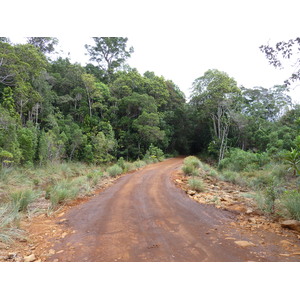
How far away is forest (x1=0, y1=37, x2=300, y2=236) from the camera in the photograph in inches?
426

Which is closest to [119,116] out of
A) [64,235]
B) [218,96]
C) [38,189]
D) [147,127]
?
[147,127]

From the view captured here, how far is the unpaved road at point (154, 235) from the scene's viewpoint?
2.42 meters

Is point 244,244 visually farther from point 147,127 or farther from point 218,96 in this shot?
point 218,96

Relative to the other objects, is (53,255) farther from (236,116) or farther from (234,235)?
(236,116)

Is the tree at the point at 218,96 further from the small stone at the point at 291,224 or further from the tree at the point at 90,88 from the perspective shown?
the small stone at the point at 291,224

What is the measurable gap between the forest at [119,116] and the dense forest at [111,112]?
0.08 m

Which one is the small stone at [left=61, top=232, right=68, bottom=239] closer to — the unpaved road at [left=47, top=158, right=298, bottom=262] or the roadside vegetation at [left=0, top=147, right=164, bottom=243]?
the unpaved road at [left=47, top=158, right=298, bottom=262]

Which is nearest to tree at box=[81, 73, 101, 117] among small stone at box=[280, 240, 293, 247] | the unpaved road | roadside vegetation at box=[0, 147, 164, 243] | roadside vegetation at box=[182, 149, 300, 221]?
roadside vegetation at box=[0, 147, 164, 243]

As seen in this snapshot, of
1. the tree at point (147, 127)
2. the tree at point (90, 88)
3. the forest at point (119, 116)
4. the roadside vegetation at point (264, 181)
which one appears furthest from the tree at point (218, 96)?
the tree at point (90, 88)

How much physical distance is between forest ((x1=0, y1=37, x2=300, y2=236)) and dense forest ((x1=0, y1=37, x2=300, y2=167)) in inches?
3.0

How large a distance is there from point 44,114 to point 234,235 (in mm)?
15745

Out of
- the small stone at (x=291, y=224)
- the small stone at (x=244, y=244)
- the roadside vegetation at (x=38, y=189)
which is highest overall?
the small stone at (x=291, y=224)

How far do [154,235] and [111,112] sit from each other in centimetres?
1871

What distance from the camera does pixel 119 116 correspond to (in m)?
21.5
